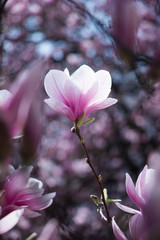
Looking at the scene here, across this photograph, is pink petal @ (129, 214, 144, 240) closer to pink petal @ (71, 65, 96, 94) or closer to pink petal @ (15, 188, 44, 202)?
pink petal @ (15, 188, 44, 202)

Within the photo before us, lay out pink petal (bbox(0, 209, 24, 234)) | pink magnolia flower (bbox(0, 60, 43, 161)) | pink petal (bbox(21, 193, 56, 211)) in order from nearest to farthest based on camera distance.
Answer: pink magnolia flower (bbox(0, 60, 43, 161))
pink petal (bbox(0, 209, 24, 234))
pink petal (bbox(21, 193, 56, 211))

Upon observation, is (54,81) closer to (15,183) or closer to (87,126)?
(15,183)

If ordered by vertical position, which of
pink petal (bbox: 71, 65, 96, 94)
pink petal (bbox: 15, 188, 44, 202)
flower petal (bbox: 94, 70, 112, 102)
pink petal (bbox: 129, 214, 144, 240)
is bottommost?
pink petal (bbox: 129, 214, 144, 240)

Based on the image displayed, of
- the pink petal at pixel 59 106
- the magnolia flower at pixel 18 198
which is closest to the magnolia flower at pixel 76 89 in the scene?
the pink petal at pixel 59 106

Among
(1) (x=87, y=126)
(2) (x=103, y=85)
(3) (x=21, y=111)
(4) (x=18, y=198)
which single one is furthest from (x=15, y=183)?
(1) (x=87, y=126)

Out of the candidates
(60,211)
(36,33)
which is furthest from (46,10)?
(60,211)

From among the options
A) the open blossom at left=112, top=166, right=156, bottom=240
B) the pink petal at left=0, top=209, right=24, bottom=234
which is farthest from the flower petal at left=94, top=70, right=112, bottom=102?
the pink petal at left=0, top=209, right=24, bottom=234

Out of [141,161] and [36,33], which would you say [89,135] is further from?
[36,33]

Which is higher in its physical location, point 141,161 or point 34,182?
point 34,182

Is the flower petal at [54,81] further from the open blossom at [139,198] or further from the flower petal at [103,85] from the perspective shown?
the open blossom at [139,198]
